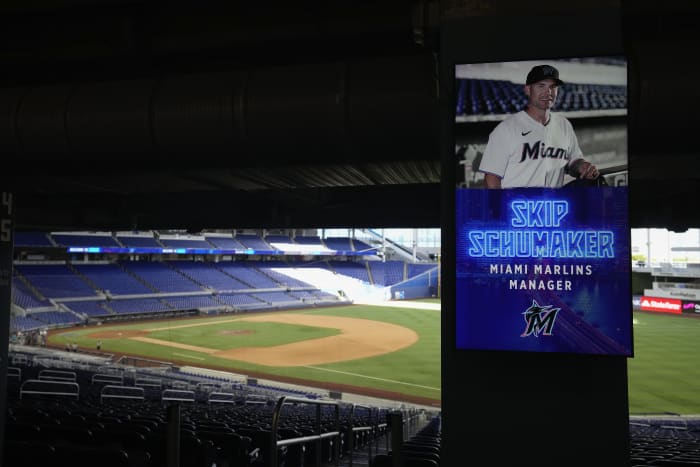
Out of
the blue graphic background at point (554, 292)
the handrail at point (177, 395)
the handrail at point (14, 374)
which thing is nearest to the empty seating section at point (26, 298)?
the handrail at point (14, 374)

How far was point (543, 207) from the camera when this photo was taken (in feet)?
14.1

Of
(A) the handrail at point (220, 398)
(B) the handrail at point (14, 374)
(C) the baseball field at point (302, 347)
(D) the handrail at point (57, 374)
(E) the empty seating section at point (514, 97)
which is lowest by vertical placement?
(C) the baseball field at point (302, 347)

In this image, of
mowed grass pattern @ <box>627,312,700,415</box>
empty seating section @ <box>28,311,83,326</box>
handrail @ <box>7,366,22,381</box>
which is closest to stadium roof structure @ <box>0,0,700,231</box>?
handrail @ <box>7,366,22,381</box>

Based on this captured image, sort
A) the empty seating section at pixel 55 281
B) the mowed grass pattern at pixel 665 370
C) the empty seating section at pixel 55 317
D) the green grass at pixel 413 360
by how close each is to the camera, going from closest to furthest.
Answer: the mowed grass pattern at pixel 665 370, the green grass at pixel 413 360, the empty seating section at pixel 55 317, the empty seating section at pixel 55 281

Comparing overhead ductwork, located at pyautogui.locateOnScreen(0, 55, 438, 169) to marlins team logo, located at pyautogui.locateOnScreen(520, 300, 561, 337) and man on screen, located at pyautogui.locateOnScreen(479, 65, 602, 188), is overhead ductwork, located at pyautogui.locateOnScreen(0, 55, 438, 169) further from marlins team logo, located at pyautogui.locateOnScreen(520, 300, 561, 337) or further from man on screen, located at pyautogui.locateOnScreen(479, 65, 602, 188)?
marlins team logo, located at pyautogui.locateOnScreen(520, 300, 561, 337)

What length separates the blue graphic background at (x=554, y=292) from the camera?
13.7 feet

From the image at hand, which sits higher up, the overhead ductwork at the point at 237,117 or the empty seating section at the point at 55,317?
the overhead ductwork at the point at 237,117

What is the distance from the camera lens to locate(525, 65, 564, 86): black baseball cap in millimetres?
4367

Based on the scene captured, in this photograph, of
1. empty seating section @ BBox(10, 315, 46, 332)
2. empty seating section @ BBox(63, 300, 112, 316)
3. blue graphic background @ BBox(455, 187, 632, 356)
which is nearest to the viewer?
blue graphic background @ BBox(455, 187, 632, 356)

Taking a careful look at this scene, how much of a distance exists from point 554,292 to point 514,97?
1751 mm

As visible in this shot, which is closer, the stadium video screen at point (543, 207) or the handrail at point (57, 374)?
the stadium video screen at point (543, 207)

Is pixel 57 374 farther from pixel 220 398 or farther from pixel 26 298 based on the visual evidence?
pixel 26 298

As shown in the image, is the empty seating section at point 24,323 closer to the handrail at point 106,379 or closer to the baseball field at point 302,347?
the baseball field at point 302,347

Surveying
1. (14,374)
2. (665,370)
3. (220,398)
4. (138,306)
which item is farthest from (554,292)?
(138,306)
